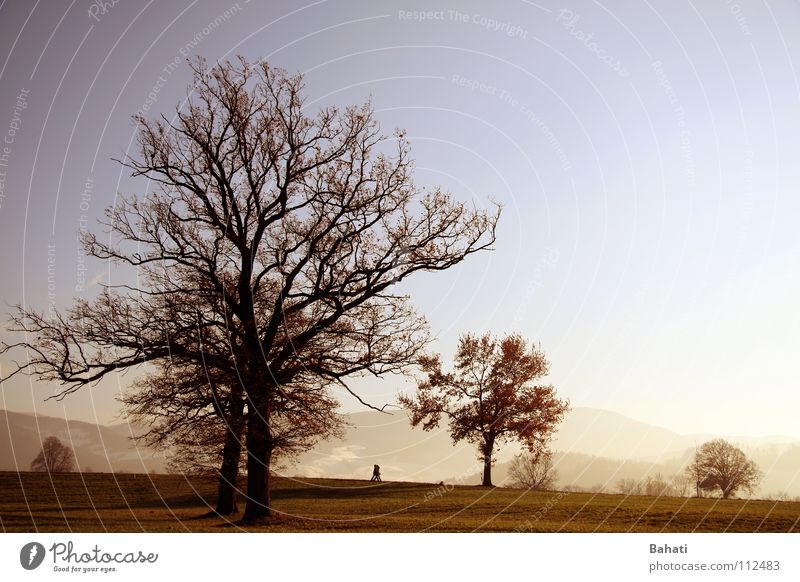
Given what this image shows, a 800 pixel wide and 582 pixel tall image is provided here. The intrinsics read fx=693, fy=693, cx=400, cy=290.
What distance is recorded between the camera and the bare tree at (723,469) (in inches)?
2608

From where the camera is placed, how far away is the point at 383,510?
89.6 feet

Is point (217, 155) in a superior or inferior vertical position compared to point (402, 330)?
superior

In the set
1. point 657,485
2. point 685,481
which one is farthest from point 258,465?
point 657,485

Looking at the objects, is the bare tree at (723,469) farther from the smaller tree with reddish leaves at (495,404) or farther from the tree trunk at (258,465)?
the tree trunk at (258,465)

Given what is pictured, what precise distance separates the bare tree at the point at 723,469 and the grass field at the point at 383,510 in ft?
129

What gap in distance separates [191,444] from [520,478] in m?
47.4

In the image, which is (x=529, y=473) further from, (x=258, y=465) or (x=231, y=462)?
(x=258, y=465)

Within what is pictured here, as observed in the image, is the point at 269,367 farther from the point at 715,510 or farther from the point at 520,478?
the point at 520,478

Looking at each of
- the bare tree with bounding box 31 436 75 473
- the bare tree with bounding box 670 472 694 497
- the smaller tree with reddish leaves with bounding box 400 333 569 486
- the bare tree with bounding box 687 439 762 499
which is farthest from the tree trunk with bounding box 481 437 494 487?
the bare tree with bounding box 31 436 75 473

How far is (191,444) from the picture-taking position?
24.2 meters

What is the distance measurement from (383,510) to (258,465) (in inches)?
238

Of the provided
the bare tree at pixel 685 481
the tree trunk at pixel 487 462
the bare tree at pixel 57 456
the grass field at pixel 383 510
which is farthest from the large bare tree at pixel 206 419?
the bare tree at pixel 57 456
